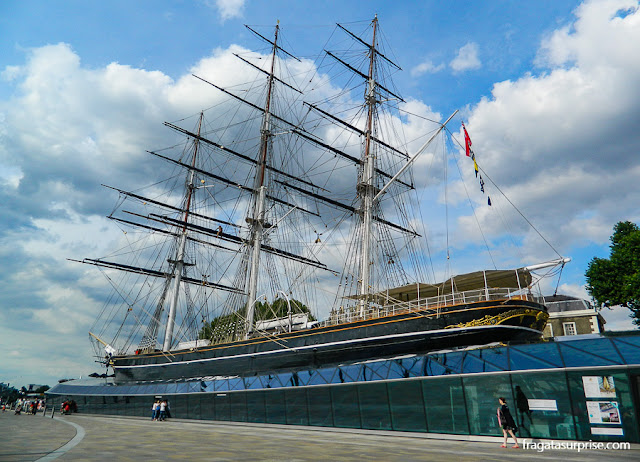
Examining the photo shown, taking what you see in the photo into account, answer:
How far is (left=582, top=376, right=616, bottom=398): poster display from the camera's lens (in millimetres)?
11797

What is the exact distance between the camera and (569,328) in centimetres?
3659

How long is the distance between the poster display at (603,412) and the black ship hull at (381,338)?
785 cm

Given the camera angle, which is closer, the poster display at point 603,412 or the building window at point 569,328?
the poster display at point 603,412

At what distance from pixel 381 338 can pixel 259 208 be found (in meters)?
22.5

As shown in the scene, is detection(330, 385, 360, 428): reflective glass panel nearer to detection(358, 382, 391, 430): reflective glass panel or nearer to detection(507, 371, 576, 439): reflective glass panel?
detection(358, 382, 391, 430): reflective glass panel

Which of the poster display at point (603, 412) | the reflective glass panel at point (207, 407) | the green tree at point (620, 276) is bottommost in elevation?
the reflective glass panel at point (207, 407)

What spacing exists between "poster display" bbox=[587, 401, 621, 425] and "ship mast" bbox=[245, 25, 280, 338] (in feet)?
85.5

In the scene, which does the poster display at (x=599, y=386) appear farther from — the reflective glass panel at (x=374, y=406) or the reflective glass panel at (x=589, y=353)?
the reflective glass panel at (x=374, y=406)

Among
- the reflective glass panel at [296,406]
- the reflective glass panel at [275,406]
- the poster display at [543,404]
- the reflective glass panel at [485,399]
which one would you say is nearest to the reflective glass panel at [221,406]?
the reflective glass panel at [275,406]

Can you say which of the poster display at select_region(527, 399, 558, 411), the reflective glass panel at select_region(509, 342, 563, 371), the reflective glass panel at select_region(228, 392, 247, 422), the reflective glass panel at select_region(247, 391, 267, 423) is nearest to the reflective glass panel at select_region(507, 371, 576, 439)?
the poster display at select_region(527, 399, 558, 411)

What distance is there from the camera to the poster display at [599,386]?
11.8 metres

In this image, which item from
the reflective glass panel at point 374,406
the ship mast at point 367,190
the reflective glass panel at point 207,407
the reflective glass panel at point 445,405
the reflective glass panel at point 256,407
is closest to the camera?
the reflective glass panel at point 445,405

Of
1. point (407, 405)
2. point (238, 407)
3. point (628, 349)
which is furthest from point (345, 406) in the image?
point (628, 349)

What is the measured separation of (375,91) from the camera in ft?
134
